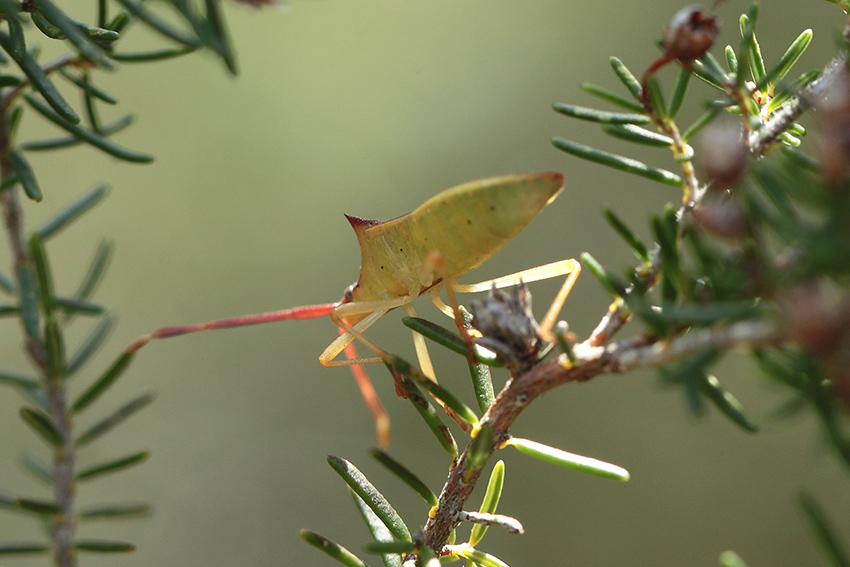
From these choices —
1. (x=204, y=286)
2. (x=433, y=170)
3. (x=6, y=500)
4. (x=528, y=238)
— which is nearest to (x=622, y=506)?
(x=528, y=238)

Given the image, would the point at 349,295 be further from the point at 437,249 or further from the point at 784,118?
the point at 784,118

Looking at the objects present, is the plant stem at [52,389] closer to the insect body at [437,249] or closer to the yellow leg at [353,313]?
the insect body at [437,249]

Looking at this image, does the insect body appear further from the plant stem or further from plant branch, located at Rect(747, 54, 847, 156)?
plant branch, located at Rect(747, 54, 847, 156)

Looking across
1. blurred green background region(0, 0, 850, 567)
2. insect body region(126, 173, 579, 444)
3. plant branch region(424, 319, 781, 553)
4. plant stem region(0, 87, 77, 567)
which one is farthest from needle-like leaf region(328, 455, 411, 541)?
blurred green background region(0, 0, 850, 567)

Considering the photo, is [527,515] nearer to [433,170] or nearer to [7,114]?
[433,170]

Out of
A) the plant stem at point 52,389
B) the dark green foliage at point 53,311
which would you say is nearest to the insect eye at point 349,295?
the dark green foliage at point 53,311

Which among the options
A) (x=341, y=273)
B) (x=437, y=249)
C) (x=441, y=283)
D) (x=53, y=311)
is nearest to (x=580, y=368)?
(x=437, y=249)

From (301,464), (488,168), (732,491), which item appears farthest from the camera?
(488,168)
